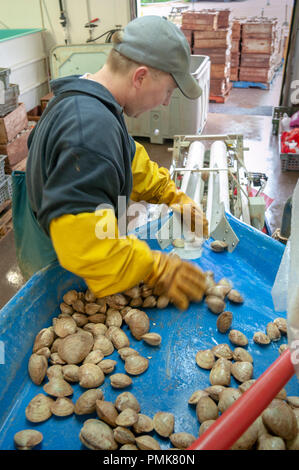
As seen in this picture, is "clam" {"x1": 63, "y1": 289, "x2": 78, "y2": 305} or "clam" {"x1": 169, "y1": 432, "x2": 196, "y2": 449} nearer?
"clam" {"x1": 169, "y1": 432, "x2": 196, "y2": 449}

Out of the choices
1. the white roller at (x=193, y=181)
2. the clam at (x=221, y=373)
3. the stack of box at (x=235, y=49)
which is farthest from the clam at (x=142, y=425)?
the stack of box at (x=235, y=49)

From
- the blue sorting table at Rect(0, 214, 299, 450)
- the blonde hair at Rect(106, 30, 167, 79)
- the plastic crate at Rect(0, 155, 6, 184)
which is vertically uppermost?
the blonde hair at Rect(106, 30, 167, 79)

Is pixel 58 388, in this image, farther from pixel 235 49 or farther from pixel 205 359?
pixel 235 49

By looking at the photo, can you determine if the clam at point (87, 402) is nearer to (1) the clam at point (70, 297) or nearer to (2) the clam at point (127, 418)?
(2) the clam at point (127, 418)

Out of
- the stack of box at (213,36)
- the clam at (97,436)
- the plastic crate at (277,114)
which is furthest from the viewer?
the stack of box at (213,36)

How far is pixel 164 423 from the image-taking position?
0.97m

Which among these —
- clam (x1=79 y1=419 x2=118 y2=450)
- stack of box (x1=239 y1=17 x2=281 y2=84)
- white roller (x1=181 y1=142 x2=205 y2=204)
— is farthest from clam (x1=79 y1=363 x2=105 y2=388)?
stack of box (x1=239 y1=17 x2=281 y2=84)

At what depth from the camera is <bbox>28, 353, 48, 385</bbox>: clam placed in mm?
1107

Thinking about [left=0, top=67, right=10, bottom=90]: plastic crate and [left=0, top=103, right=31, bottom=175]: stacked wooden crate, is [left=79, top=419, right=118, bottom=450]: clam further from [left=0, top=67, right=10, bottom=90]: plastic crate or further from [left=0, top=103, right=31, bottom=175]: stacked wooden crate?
[left=0, top=67, right=10, bottom=90]: plastic crate

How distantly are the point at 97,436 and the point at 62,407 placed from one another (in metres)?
0.14

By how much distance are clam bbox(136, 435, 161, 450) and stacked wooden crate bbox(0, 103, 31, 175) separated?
2999 mm

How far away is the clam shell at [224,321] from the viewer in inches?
48.8

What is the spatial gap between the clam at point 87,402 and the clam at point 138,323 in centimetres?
25
